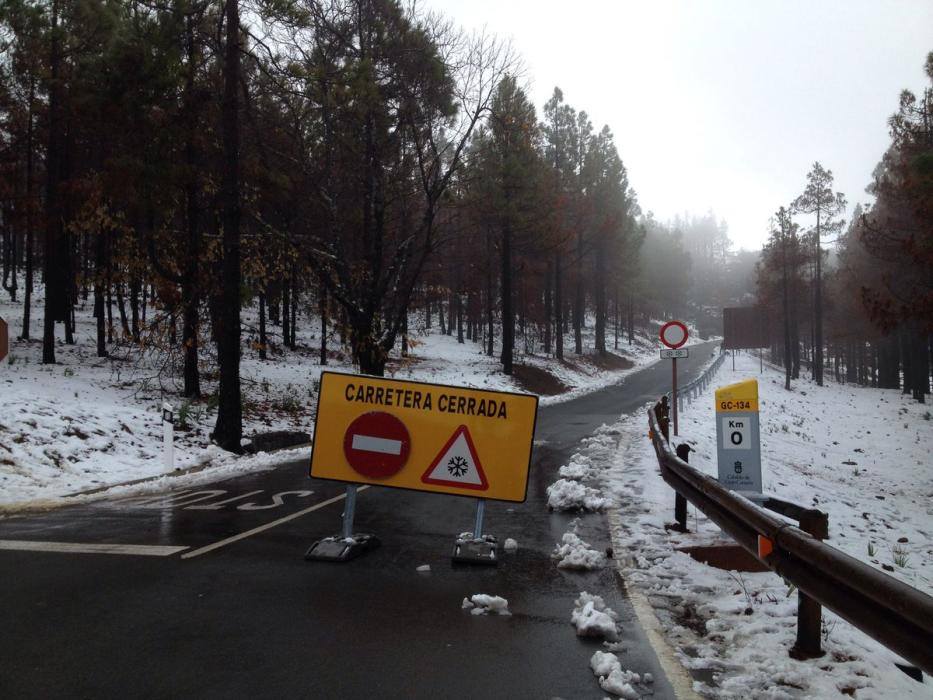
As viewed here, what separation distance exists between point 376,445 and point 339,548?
1.04 meters

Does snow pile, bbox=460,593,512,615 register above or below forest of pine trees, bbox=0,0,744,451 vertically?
below

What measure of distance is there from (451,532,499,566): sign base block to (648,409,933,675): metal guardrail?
7.10ft

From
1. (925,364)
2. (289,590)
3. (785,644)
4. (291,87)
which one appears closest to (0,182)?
(291,87)

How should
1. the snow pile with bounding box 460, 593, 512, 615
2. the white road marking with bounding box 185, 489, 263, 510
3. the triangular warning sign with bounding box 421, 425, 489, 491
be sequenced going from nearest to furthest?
1. the snow pile with bounding box 460, 593, 512, 615
2. the triangular warning sign with bounding box 421, 425, 489, 491
3. the white road marking with bounding box 185, 489, 263, 510

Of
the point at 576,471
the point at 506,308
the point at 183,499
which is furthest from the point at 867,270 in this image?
the point at 183,499

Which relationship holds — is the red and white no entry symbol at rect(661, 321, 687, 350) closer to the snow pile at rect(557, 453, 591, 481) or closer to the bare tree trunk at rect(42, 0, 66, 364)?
the snow pile at rect(557, 453, 591, 481)

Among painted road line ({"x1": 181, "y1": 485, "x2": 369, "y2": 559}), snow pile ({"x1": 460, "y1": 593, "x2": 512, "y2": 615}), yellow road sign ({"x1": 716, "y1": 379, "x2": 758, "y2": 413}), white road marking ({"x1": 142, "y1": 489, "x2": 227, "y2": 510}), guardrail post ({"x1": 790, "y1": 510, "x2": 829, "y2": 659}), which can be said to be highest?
yellow road sign ({"x1": 716, "y1": 379, "x2": 758, "y2": 413})

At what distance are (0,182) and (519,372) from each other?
73.3 ft

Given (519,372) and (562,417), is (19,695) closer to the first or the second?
(562,417)

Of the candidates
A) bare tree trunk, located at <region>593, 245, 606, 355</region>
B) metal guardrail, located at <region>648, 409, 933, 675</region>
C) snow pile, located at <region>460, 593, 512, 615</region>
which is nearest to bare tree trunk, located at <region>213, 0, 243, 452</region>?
snow pile, located at <region>460, 593, 512, 615</region>

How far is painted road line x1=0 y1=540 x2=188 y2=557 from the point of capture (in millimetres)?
6266

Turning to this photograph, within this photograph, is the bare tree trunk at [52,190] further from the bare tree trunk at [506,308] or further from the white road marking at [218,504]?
the bare tree trunk at [506,308]

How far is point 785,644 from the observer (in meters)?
4.11

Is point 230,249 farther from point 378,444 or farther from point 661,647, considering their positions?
point 661,647
